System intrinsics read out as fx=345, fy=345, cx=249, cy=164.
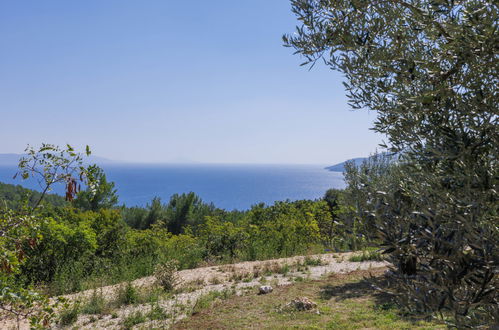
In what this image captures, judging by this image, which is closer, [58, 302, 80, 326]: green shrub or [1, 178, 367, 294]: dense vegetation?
[58, 302, 80, 326]: green shrub

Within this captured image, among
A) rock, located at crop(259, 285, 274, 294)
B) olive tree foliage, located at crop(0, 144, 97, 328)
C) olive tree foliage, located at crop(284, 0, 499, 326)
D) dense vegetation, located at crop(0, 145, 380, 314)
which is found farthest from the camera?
rock, located at crop(259, 285, 274, 294)

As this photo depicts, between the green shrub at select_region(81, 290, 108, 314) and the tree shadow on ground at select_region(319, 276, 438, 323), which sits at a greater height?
the green shrub at select_region(81, 290, 108, 314)

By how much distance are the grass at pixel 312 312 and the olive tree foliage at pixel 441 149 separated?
3.55 meters

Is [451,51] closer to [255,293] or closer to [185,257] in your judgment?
[255,293]

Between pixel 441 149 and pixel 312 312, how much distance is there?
5238mm

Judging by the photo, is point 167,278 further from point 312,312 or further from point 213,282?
point 312,312

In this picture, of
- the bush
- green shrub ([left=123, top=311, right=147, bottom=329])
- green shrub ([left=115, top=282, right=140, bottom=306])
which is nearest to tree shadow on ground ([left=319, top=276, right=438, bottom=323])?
the bush

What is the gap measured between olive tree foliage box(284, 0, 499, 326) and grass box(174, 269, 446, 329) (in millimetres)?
3552

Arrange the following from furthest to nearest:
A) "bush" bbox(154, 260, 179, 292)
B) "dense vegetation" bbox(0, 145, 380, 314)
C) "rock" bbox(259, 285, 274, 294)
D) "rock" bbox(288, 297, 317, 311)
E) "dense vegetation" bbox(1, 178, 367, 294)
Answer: "dense vegetation" bbox(1, 178, 367, 294)
"bush" bbox(154, 260, 179, 292)
"rock" bbox(259, 285, 274, 294)
"rock" bbox(288, 297, 317, 311)
"dense vegetation" bbox(0, 145, 380, 314)

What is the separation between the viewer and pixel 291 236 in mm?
13508

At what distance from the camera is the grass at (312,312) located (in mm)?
5637

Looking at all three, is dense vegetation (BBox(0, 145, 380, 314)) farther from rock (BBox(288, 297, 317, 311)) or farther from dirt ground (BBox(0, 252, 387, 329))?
rock (BBox(288, 297, 317, 311))

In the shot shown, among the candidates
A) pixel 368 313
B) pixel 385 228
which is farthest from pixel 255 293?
pixel 385 228

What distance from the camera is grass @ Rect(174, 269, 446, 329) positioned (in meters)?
5.64
